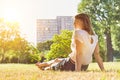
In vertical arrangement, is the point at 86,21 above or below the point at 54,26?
above

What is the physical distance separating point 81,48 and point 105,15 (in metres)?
49.5

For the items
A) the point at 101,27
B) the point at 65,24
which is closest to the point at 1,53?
the point at 101,27

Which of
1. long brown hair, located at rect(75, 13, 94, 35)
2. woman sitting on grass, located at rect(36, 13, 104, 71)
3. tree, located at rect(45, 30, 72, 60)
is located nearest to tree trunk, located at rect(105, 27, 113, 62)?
tree, located at rect(45, 30, 72, 60)

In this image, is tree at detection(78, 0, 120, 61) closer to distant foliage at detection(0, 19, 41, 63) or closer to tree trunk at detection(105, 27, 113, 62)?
tree trunk at detection(105, 27, 113, 62)

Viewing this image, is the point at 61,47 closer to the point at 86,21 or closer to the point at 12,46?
the point at 12,46

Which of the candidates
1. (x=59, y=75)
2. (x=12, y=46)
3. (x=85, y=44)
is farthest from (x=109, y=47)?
(x=59, y=75)

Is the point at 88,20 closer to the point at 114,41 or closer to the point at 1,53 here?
the point at 1,53

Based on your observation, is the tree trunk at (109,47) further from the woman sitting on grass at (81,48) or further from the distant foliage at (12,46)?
the woman sitting on grass at (81,48)

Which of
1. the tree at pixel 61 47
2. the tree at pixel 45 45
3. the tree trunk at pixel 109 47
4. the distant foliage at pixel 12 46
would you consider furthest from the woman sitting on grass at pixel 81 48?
the tree at pixel 45 45

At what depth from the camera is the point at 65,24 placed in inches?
6220

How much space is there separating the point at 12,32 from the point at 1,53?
9.40 ft

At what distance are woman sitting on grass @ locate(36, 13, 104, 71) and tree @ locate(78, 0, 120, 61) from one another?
46.5m

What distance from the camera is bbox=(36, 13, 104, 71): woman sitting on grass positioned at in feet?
31.7

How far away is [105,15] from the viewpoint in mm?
58875
